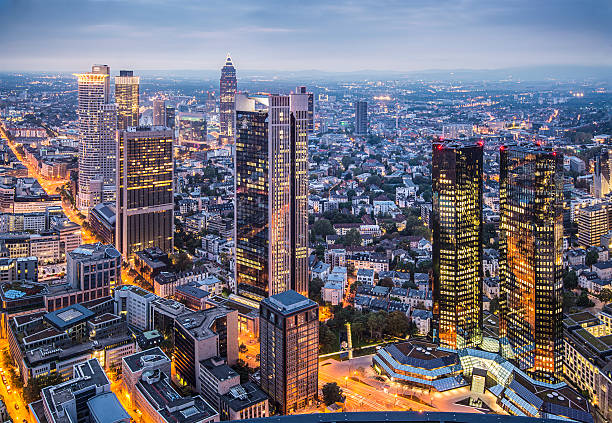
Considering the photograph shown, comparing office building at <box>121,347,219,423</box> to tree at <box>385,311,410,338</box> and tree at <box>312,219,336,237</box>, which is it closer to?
tree at <box>385,311,410,338</box>

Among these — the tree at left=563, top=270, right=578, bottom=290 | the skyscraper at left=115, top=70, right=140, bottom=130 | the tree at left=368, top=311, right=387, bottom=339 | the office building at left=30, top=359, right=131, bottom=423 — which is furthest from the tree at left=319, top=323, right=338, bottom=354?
the skyscraper at left=115, top=70, right=140, bottom=130

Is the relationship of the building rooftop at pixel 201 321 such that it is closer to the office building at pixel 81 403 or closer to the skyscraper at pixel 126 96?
the office building at pixel 81 403

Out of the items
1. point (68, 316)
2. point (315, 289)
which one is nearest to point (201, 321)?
point (68, 316)

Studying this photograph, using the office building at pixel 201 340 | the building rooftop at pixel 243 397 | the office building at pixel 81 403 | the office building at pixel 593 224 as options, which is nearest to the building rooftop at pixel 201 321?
the office building at pixel 201 340

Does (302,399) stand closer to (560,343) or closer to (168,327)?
(168,327)

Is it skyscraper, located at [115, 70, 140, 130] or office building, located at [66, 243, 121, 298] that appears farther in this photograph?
skyscraper, located at [115, 70, 140, 130]

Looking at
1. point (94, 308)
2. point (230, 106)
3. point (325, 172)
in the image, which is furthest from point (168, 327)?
point (230, 106)
